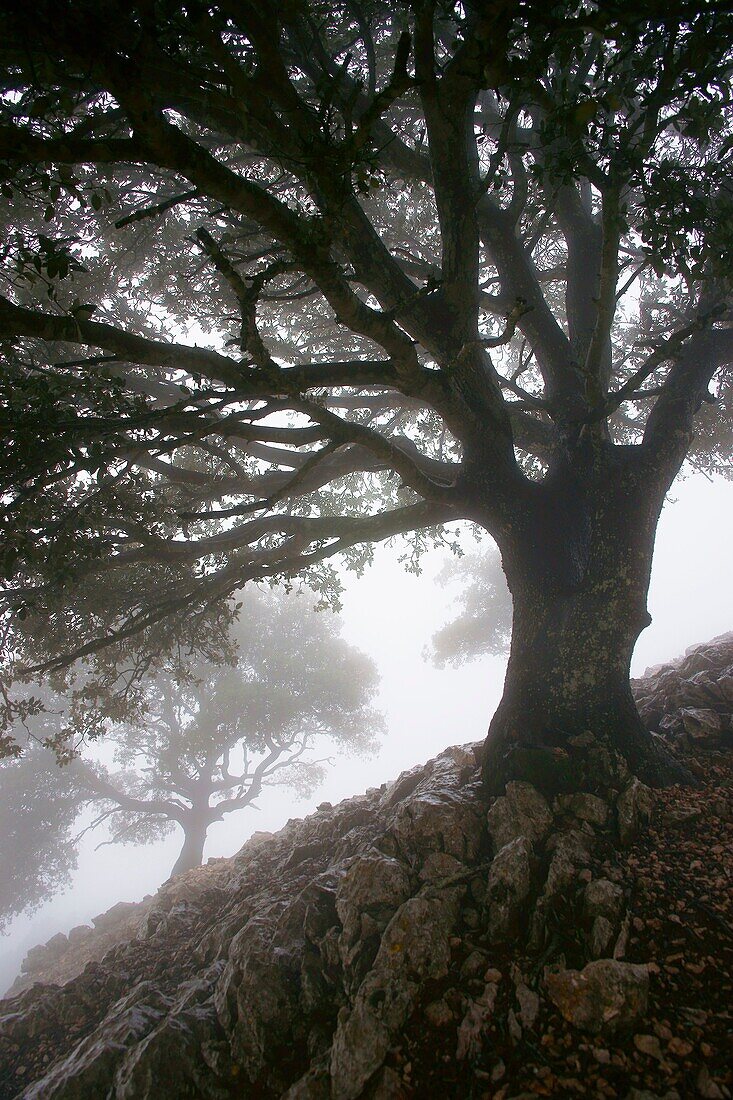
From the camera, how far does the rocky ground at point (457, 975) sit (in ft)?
10.6

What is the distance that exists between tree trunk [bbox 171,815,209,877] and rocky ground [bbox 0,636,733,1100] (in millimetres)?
16614

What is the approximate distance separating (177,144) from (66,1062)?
25.1 feet

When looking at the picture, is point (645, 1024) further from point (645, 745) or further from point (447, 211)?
point (447, 211)

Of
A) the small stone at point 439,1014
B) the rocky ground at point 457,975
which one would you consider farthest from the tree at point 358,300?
the small stone at point 439,1014

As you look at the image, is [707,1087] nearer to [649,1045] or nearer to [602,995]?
[649,1045]

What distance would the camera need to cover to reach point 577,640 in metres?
6.51

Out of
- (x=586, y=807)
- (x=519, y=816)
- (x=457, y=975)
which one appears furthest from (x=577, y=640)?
(x=457, y=975)

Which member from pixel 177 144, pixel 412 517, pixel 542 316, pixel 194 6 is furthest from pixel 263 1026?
pixel 542 316

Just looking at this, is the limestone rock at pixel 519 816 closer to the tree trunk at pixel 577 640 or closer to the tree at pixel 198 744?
the tree trunk at pixel 577 640

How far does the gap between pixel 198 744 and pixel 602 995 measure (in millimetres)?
22363

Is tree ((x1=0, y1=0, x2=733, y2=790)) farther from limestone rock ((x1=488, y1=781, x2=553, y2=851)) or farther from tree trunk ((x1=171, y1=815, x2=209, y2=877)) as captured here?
tree trunk ((x1=171, y1=815, x2=209, y2=877))

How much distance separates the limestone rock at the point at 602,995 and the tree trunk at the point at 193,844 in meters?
22.0

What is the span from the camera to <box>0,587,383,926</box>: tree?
23.1 m

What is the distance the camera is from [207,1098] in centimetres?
388
